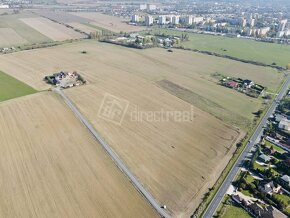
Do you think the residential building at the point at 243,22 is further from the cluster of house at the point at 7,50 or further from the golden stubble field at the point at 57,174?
the golden stubble field at the point at 57,174

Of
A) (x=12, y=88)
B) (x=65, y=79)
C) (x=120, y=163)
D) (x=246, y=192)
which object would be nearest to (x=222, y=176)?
(x=246, y=192)

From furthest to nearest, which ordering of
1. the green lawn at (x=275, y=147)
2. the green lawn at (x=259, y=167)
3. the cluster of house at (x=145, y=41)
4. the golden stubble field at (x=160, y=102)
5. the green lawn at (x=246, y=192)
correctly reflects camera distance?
1. the cluster of house at (x=145, y=41)
2. the green lawn at (x=275, y=147)
3. the green lawn at (x=259, y=167)
4. the golden stubble field at (x=160, y=102)
5. the green lawn at (x=246, y=192)

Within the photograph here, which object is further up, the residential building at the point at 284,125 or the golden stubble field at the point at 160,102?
the golden stubble field at the point at 160,102

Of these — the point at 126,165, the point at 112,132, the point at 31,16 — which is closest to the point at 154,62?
the point at 112,132

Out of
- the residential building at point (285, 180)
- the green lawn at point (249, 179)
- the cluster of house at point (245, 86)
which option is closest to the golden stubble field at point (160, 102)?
the cluster of house at point (245, 86)

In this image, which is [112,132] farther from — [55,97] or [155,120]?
[55,97]

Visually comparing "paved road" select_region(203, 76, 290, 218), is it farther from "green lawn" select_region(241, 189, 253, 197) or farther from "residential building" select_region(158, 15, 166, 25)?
"residential building" select_region(158, 15, 166, 25)
